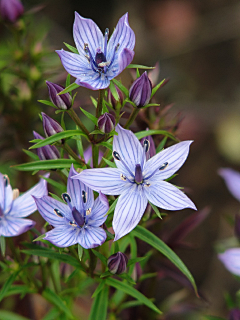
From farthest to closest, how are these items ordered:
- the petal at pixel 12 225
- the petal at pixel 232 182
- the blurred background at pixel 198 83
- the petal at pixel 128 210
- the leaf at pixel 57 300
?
the blurred background at pixel 198 83
the petal at pixel 232 182
the leaf at pixel 57 300
the petal at pixel 12 225
the petal at pixel 128 210

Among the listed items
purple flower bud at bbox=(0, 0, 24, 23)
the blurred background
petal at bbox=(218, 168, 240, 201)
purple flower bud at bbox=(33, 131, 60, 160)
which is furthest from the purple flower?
purple flower bud at bbox=(0, 0, 24, 23)

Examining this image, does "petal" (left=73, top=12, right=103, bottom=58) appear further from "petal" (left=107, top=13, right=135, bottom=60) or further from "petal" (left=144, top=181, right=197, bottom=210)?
"petal" (left=144, top=181, right=197, bottom=210)

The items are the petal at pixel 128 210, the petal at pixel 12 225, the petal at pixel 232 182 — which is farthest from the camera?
the petal at pixel 232 182

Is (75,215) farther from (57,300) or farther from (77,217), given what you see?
(57,300)

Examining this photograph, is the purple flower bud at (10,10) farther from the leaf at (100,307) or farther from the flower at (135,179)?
the leaf at (100,307)

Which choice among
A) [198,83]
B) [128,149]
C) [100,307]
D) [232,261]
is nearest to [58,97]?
[128,149]

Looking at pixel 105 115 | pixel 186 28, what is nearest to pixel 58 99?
pixel 105 115

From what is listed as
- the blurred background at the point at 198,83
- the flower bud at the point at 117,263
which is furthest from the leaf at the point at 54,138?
the blurred background at the point at 198,83
